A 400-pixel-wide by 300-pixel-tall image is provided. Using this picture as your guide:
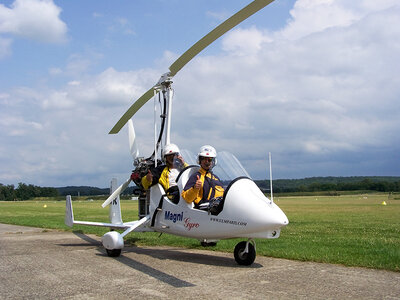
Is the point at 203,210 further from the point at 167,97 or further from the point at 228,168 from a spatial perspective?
the point at 167,97

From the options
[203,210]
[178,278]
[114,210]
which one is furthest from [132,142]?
[178,278]

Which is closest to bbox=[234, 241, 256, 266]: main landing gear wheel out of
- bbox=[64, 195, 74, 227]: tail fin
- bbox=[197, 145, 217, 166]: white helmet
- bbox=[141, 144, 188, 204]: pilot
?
bbox=[197, 145, 217, 166]: white helmet

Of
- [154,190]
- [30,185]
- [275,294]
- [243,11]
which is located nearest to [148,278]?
[275,294]

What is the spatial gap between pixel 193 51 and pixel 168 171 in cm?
261

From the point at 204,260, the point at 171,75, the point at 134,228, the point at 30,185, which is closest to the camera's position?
the point at 204,260

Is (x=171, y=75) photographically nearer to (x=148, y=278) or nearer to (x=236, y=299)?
(x=148, y=278)

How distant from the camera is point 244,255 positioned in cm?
696

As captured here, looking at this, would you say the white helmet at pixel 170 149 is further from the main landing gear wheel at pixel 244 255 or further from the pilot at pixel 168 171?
the main landing gear wheel at pixel 244 255

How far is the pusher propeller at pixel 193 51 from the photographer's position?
586cm

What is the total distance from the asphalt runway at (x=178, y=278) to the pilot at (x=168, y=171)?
4.74 feet

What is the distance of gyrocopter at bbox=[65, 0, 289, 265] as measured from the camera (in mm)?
6363

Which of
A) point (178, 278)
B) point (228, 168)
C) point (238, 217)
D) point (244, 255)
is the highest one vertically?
point (228, 168)

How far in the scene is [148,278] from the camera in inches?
240

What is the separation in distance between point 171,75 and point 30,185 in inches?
6486
